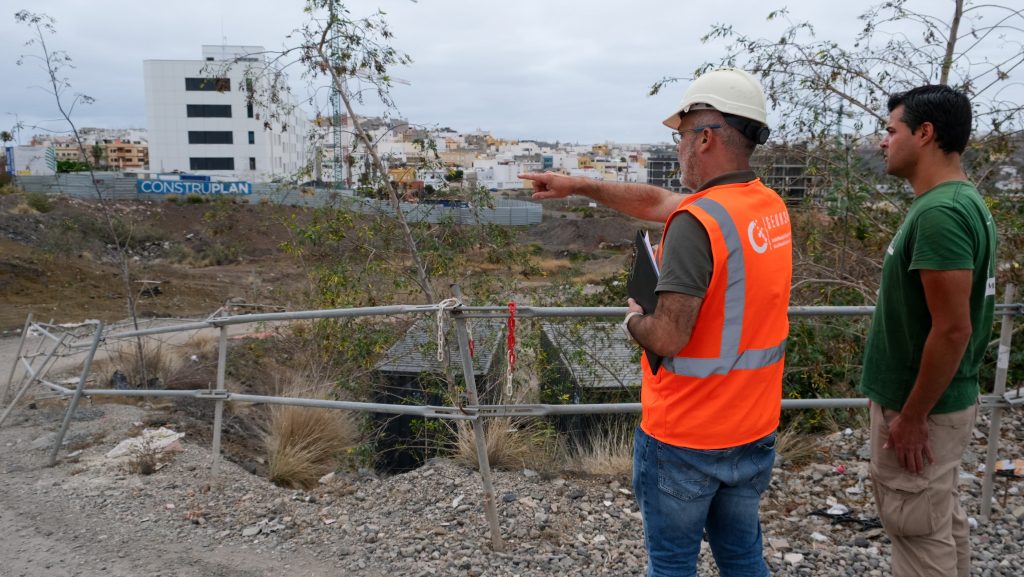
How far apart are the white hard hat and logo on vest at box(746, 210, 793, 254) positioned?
0.28m

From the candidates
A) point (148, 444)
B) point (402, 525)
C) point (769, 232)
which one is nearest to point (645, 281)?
point (769, 232)

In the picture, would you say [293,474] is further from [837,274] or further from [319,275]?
[837,274]

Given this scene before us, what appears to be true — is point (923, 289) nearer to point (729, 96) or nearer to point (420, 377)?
point (729, 96)

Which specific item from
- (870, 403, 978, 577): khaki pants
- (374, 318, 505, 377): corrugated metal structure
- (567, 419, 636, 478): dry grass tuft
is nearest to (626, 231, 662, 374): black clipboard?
(870, 403, 978, 577): khaki pants

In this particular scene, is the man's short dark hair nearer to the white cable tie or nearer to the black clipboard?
the black clipboard

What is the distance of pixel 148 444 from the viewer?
526 centimetres

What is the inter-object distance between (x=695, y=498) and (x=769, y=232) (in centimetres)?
80

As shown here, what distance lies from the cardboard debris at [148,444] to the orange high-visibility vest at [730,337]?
4218mm

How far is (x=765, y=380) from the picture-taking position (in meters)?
2.26

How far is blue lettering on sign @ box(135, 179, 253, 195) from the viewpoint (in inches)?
2033

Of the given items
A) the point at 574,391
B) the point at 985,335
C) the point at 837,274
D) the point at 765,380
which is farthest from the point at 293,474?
the point at 837,274

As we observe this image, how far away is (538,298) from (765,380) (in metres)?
5.14

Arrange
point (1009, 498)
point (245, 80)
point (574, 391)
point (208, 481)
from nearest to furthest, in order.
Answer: point (1009, 498), point (208, 481), point (574, 391), point (245, 80)

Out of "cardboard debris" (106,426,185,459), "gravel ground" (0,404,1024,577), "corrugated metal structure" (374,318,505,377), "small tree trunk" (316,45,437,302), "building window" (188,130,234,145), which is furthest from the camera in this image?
"building window" (188,130,234,145)
